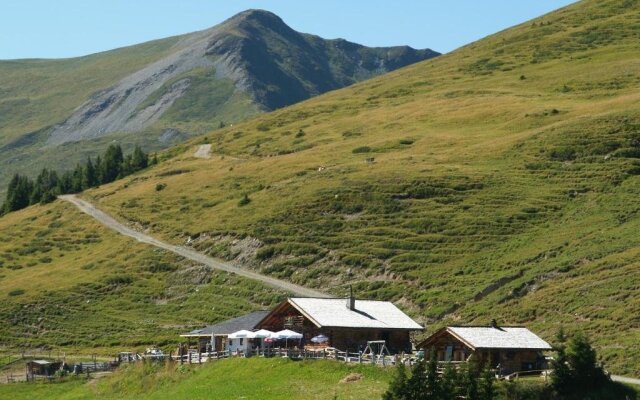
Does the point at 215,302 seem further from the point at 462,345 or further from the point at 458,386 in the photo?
the point at 458,386

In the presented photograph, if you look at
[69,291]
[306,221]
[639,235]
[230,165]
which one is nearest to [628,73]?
[230,165]

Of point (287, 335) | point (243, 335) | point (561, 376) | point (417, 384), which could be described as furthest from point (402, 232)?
point (417, 384)

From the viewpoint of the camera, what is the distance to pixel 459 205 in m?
125

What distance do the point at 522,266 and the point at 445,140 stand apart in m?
65.8

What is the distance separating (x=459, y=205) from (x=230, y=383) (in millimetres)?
68093

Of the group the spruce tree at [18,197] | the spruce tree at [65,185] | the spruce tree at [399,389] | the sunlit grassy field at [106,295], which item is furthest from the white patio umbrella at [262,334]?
the spruce tree at [18,197]

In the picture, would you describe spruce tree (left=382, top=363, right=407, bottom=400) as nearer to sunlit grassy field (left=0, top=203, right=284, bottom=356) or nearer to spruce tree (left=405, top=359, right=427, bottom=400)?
spruce tree (left=405, top=359, right=427, bottom=400)

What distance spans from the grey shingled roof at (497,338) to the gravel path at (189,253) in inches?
1672

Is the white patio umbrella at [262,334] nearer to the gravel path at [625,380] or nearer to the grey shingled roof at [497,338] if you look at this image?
the grey shingled roof at [497,338]

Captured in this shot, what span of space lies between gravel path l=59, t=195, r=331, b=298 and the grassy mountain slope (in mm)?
1821

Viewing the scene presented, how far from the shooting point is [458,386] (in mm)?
49188

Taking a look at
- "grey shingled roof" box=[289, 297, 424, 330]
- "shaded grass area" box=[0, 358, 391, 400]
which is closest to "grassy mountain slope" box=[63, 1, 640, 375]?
"grey shingled roof" box=[289, 297, 424, 330]

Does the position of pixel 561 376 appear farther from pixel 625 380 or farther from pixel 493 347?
pixel 493 347

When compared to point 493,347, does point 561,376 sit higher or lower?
lower
